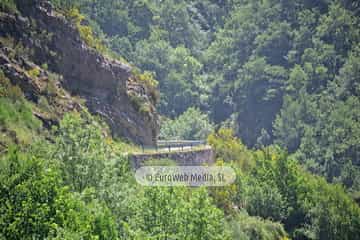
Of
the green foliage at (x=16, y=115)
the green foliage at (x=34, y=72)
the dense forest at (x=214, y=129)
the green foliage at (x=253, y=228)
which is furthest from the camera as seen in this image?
the green foliage at (x=253, y=228)

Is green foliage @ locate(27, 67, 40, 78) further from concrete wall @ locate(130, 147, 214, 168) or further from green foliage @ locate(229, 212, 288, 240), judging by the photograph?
green foliage @ locate(229, 212, 288, 240)

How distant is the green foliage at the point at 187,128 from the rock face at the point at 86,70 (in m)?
68.2

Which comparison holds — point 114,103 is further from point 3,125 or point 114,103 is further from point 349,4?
point 349,4

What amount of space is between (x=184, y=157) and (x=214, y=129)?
83.0 m

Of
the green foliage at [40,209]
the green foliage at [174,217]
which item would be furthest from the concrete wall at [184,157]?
the green foliage at [40,209]

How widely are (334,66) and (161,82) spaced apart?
140ft

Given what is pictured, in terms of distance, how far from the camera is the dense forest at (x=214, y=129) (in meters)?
25.4

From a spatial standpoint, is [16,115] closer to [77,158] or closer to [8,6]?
[77,158]

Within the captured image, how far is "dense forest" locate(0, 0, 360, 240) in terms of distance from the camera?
25.4 metres

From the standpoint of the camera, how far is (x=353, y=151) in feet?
388

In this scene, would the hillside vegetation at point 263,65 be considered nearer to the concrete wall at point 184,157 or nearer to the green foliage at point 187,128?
the green foliage at point 187,128

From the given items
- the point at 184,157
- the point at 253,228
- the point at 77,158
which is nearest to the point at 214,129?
the point at 184,157

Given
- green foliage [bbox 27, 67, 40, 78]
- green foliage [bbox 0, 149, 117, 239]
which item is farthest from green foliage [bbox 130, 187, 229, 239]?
green foliage [bbox 27, 67, 40, 78]

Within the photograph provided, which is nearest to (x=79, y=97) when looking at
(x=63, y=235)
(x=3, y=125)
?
(x=3, y=125)
